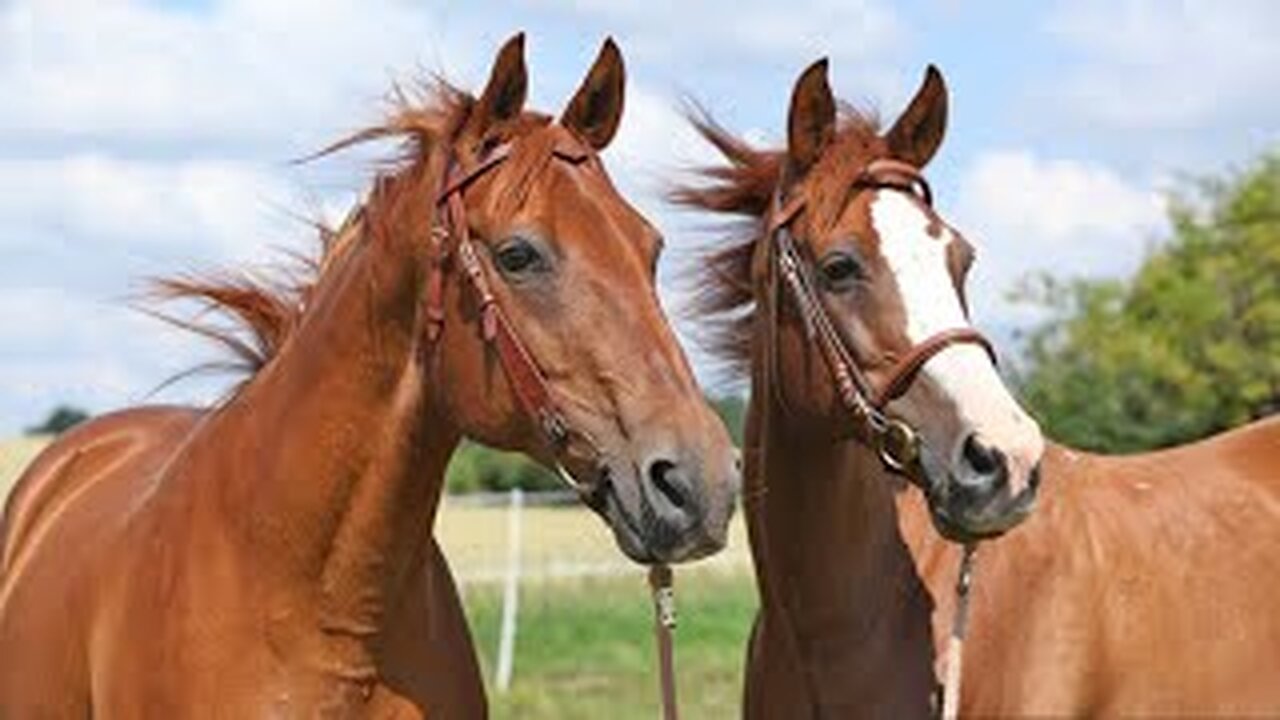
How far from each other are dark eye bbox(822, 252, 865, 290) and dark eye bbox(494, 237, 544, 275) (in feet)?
3.76

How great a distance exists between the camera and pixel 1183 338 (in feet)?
131

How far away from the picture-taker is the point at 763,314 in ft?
17.6

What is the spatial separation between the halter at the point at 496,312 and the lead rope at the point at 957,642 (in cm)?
93

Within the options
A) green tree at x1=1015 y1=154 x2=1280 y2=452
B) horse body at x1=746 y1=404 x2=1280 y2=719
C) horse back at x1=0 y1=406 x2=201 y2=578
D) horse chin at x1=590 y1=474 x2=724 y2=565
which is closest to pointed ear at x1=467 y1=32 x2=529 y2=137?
horse chin at x1=590 y1=474 x2=724 y2=565

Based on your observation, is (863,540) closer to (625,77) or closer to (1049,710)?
(1049,710)

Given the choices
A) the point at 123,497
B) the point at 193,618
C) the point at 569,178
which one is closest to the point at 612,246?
the point at 569,178

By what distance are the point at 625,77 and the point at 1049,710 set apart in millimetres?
1902

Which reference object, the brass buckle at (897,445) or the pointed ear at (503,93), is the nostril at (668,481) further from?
the brass buckle at (897,445)

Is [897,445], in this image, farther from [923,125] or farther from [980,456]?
[923,125]

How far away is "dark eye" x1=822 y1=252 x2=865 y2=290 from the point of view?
497 cm

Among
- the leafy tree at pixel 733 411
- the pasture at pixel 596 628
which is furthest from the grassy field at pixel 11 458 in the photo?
the leafy tree at pixel 733 411

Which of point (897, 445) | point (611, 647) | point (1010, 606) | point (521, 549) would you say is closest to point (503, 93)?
point (897, 445)

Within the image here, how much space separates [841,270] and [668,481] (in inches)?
52.2

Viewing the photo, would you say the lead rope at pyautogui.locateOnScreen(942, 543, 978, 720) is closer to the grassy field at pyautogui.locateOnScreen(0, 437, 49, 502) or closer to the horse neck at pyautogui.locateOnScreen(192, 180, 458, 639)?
the horse neck at pyautogui.locateOnScreen(192, 180, 458, 639)
